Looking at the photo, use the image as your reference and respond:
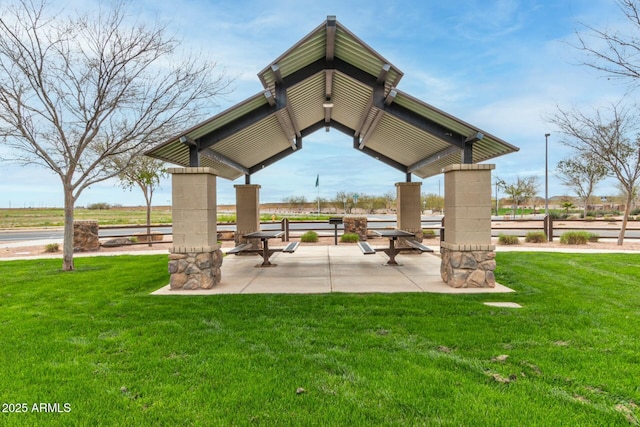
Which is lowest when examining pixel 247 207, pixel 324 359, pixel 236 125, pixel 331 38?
pixel 324 359

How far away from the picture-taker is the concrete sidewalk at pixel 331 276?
7.12m

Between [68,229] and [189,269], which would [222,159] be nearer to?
[189,269]

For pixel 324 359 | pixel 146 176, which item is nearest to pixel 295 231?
pixel 146 176

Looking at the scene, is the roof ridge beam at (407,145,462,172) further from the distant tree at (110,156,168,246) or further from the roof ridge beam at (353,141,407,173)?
the distant tree at (110,156,168,246)

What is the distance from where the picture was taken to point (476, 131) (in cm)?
700

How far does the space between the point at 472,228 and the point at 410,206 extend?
5.52m

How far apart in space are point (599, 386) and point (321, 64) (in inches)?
260

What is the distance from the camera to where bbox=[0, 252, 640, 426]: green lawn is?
9.36ft

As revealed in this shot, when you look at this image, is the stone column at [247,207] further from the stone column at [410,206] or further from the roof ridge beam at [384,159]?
the stone column at [410,206]

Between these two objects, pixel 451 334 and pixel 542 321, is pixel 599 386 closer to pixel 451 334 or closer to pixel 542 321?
pixel 451 334

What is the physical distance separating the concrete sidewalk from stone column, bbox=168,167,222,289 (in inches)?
13.6

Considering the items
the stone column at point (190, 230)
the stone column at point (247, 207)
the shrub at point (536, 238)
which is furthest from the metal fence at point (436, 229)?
the stone column at point (190, 230)

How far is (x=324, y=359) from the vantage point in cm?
380

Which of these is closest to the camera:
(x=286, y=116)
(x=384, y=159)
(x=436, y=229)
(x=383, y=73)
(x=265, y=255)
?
(x=383, y=73)
